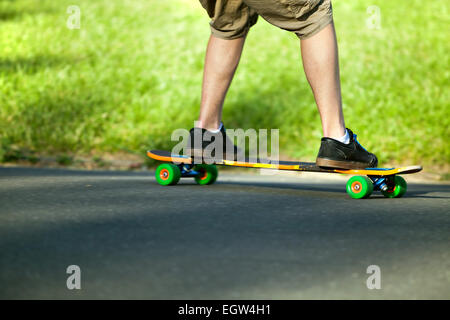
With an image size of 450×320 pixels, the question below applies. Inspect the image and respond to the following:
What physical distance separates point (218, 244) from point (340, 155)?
1.12 m

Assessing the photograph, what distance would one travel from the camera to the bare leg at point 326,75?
2994mm

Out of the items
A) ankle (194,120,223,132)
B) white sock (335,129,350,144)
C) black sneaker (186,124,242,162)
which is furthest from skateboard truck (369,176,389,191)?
ankle (194,120,223,132)

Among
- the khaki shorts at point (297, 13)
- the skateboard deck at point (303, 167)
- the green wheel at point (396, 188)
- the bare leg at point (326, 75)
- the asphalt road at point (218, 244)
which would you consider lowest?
the asphalt road at point (218, 244)

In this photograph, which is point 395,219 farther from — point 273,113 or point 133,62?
point 133,62

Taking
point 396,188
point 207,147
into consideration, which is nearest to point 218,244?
point 207,147

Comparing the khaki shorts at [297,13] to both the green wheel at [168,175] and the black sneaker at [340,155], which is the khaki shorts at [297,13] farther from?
the green wheel at [168,175]

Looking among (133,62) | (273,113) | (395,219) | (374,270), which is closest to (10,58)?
(133,62)

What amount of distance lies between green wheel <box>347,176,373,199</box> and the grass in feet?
8.19

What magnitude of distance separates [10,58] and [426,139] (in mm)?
5148

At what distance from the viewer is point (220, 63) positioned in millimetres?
3418

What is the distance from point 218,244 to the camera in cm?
209

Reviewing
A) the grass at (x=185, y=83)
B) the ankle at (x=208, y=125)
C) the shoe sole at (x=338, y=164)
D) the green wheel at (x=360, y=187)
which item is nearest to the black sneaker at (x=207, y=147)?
the ankle at (x=208, y=125)

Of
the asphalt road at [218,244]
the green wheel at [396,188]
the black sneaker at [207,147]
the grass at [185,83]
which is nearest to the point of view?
the asphalt road at [218,244]

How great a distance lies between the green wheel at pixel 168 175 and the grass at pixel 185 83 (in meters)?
1.90
